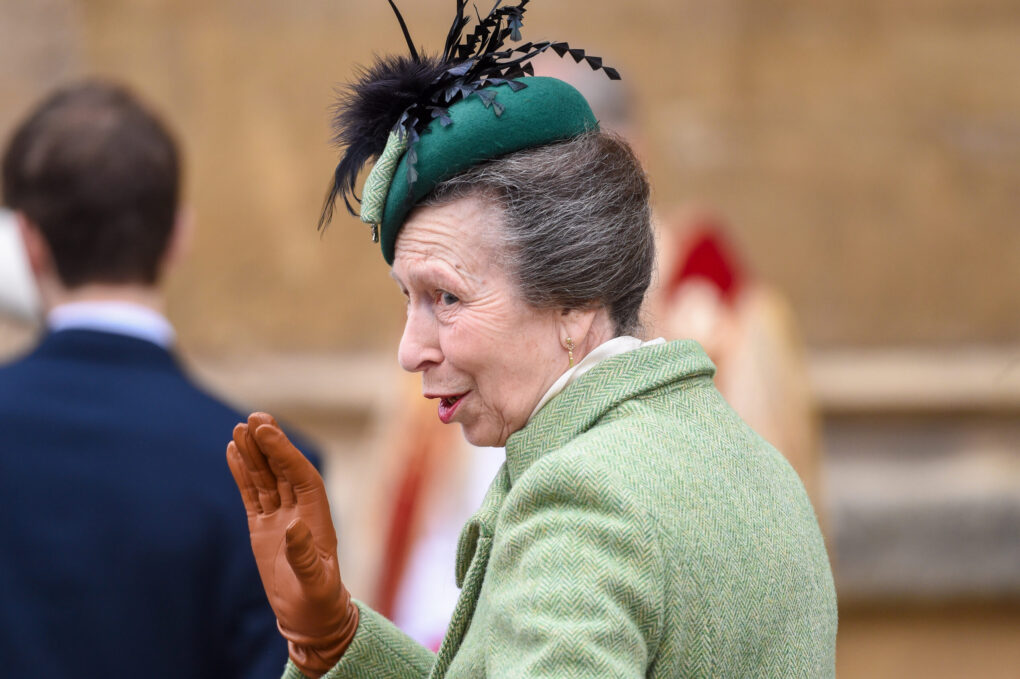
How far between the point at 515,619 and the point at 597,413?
31 centimetres

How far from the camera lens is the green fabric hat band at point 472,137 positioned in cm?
171

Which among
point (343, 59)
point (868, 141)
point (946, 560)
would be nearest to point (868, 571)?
point (946, 560)

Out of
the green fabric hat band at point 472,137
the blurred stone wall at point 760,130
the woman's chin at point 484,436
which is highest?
the blurred stone wall at point 760,130

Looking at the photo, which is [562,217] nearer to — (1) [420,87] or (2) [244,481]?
(1) [420,87]

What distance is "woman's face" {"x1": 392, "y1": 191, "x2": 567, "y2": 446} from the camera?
1.73m

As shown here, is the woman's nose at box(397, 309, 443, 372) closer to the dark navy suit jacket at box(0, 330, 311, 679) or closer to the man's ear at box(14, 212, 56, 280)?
the dark navy suit jacket at box(0, 330, 311, 679)

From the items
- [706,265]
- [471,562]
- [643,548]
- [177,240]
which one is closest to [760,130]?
[706,265]

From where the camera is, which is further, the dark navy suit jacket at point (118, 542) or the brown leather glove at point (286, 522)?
the dark navy suit jacket at point (118, 542)

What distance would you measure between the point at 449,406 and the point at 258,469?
26 cm

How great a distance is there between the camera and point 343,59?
5.32 metres

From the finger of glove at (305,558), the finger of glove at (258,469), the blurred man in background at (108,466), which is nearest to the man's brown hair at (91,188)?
the blurred man in background at (108,466)

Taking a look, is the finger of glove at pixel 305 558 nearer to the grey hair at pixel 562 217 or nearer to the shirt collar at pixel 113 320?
the grey hair at pixel 562 217

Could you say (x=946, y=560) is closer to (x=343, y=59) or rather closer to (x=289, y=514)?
(x=343, y=59)

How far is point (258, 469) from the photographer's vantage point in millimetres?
1745
